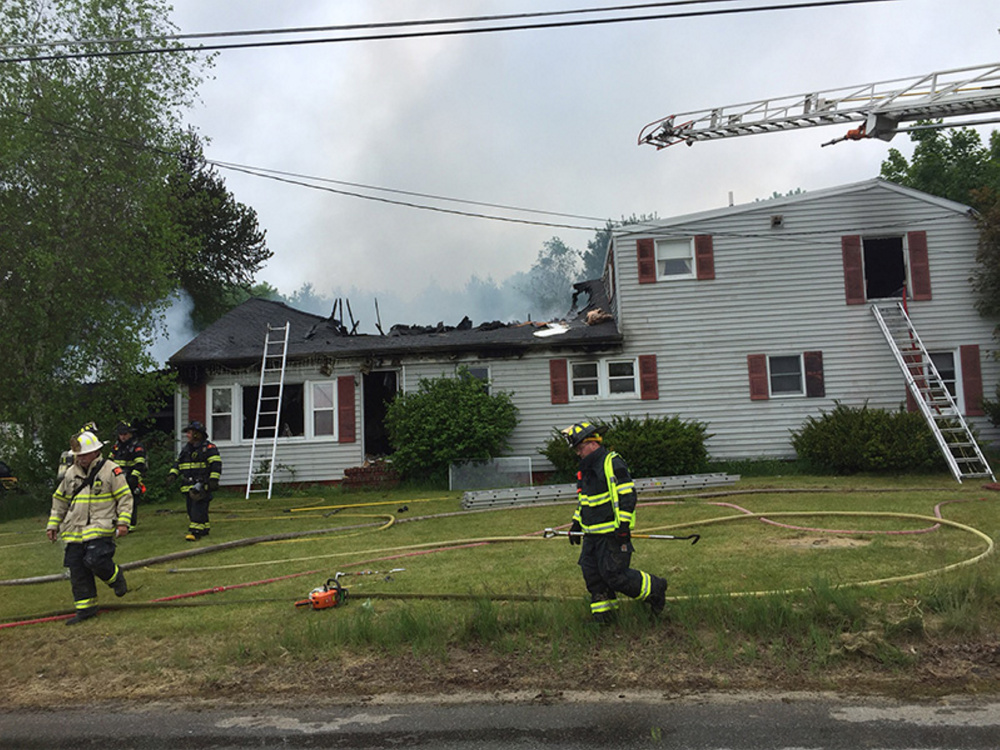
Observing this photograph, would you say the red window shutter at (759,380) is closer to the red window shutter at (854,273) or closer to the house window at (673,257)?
the red window shutter at (854,273)

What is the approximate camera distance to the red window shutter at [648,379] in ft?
55.2

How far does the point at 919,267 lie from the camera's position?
53.7 feet

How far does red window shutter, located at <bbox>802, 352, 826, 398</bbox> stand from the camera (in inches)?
649

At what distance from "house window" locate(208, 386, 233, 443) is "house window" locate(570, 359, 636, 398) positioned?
8.63m

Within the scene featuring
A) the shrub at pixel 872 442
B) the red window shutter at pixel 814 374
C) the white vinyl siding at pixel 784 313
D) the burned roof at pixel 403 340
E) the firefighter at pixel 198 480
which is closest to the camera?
the firefighter at pixel 198 480

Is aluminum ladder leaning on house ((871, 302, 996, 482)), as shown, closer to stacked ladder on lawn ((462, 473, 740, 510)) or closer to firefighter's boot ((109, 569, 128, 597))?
stacked ladder on lawn ((462, 473, 740, 510))

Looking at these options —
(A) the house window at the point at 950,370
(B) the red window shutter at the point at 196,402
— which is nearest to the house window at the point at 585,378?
Result: (A) the house window at the point at 950,370

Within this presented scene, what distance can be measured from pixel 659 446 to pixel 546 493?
125 inches

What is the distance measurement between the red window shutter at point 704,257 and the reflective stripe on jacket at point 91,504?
13749 mm

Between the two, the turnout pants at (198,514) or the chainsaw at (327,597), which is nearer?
the chainsaw at (327,597)

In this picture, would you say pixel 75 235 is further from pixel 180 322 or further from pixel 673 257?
pixel 180 322

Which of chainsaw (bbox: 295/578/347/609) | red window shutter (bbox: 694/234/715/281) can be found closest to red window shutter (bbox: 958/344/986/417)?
red window shutter (bbox: 694/234/715/281)

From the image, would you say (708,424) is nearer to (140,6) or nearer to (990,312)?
(990,312)

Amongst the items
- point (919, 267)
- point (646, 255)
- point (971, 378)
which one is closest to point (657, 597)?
point (646, 255)
